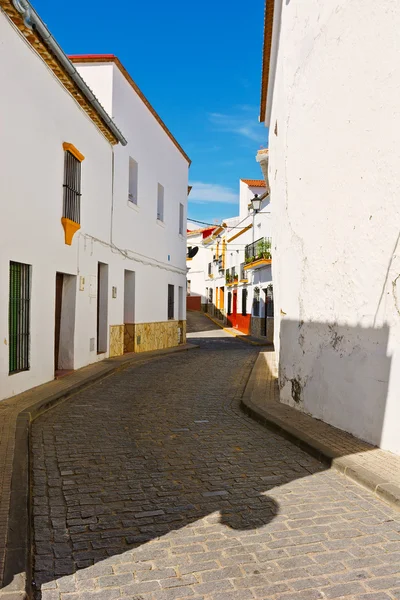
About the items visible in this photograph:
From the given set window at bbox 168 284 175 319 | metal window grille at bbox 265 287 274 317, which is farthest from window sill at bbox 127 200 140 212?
metal window grille at bbox 265 287 274 317

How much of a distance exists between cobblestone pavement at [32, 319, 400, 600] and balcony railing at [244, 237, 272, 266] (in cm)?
1742

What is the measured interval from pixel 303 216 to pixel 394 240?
8.18 feet

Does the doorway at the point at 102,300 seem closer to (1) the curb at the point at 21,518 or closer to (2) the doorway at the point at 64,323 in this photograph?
(2) the doorway at the point at 64,323

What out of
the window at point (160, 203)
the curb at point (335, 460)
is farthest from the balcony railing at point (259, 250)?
the curb at point (335, 460)

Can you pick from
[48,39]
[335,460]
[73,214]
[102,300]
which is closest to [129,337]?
[102,300]

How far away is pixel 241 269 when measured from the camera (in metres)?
31.3

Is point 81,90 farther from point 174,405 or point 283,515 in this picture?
point 283,515

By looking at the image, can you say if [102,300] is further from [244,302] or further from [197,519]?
[244,302]

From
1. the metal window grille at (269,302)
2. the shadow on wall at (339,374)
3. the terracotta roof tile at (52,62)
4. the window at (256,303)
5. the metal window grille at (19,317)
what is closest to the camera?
the shadow on wall at (339,374)

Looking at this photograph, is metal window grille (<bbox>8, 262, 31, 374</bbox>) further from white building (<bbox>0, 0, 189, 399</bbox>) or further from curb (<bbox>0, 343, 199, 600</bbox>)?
curb (<bbox>0, 343, 199, 600</bbox>)

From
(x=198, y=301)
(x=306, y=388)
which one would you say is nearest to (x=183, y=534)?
(x=306, y=388)

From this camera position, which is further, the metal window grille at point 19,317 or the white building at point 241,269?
the white building at point 241,269

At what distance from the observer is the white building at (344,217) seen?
→ 5465mm

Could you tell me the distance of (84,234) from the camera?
37.7 ft
